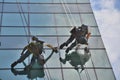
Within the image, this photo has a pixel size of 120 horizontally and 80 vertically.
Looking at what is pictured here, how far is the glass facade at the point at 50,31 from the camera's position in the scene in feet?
56.1

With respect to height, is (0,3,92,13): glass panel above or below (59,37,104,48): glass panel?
above

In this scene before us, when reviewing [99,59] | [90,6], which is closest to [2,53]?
[99,59]

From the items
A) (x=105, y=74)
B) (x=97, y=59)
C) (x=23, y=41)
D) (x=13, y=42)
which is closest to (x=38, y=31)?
(x=23, y=41)

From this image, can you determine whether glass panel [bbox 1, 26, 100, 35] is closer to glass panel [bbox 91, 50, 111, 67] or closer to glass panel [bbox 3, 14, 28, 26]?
glass panel [bbox 3, 14, 28, 26]

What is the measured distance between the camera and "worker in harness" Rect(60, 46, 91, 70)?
17.4 meters

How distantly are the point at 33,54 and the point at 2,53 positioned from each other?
1.96 m

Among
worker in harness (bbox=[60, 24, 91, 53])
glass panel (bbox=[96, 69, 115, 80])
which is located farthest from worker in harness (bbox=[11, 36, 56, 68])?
glass panel (bbox=[96, 69, 115, 80])

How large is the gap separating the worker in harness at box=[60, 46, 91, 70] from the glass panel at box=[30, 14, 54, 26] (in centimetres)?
320

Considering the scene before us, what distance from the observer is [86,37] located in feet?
58.5

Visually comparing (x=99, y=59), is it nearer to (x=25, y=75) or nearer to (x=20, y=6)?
(x=25, y=75)

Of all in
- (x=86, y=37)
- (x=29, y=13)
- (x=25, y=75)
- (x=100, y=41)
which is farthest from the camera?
(x=29, y=13)

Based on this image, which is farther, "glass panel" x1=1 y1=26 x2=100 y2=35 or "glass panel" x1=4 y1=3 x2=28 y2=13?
"glass panel" x1=4 y1=3 x2=28 y2=13

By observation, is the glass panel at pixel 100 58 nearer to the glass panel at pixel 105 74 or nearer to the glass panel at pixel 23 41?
the glass panel at pixel 105 74

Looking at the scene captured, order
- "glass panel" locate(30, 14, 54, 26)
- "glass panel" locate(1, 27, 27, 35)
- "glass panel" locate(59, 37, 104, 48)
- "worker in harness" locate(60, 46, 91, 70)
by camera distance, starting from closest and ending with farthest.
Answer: "worker in harness" locate(60, 46, 91, 70) → "glass panel" locate(59, 37, 104, 48) → "glass panel" locate(1, 27, 27, 35) → "glass panel" locate(30, 14, 54, 26)
